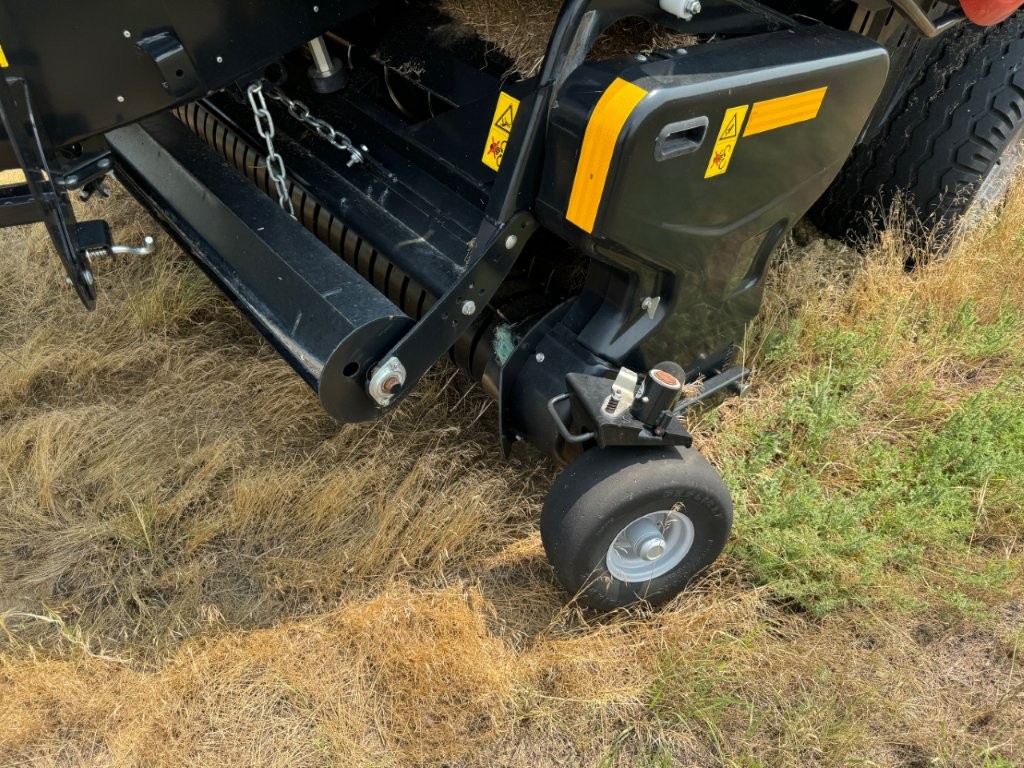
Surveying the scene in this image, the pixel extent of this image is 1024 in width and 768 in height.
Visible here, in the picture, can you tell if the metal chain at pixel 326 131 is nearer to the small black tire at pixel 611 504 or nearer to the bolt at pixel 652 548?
the small black tire at pixel 611 504

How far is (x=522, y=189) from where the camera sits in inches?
77.0

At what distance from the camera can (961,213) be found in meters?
3.08

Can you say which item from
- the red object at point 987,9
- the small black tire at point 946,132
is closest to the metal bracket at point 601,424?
the red object at point 987,9

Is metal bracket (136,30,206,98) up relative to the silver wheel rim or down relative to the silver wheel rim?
up

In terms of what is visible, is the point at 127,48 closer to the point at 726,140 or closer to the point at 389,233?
the point at 389,233

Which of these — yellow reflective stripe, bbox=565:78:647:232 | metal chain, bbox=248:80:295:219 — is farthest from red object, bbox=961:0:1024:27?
metal chain, bbox=248:80:295:219

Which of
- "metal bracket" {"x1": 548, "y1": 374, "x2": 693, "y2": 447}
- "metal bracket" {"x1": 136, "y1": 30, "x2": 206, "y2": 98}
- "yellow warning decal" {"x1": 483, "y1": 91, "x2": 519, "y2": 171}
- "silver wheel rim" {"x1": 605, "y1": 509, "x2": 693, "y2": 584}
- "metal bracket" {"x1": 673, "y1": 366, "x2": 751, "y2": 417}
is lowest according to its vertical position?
"silver wheel rim" {"x1": 605, "y1": 509, "x2": 693, "y2": 584}

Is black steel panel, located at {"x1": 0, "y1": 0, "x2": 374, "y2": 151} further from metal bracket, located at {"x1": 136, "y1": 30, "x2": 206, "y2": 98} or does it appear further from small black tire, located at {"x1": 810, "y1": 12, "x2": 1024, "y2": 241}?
small black tire, located at {"x1": 810, "y1": 12, "x2": 1024, "y2": 241}

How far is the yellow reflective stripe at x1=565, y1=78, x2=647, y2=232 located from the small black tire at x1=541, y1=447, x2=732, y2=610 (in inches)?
21.1

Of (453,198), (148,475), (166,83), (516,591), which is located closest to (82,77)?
(166,83)

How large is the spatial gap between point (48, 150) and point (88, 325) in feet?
4.36

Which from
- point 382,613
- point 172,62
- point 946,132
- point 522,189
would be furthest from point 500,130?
point 946,132

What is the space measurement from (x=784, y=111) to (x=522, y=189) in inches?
Answer: 24.2

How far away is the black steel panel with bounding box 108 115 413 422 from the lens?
1.91m
